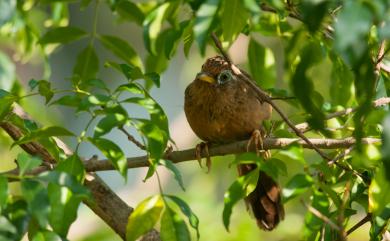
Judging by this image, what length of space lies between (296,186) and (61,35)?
67.4 inches

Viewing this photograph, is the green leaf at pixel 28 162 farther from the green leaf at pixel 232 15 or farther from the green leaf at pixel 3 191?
the green leaf at pixel 232 15

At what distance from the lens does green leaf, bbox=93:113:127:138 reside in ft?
7.78

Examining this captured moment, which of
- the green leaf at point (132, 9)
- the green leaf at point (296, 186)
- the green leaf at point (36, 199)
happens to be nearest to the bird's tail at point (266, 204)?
the green leaf at point (132, 9)

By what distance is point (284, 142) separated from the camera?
10.3 ft

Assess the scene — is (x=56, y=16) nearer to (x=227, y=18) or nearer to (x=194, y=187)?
(x=227, y=18)

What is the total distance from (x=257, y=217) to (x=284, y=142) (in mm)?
1253

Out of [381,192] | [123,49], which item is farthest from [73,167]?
[123,49]

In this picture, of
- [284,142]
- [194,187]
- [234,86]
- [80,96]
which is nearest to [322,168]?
[284,142]

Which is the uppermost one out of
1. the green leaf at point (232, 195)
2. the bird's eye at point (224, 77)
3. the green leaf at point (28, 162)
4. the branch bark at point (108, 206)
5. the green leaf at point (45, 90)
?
the green leaf at point (45, 90)

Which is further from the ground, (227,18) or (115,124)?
(227,18)

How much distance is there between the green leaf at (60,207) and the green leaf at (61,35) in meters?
1.29

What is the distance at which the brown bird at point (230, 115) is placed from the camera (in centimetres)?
425

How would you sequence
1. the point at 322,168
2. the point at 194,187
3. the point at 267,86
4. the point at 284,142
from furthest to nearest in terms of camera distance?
1. the point at 194,187
2. the point at 267,86
3. the point at 284,142
4. the point at 322,168

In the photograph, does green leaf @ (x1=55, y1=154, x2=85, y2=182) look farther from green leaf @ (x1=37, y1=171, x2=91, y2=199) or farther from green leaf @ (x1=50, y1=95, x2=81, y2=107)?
green leaf @ (x1=37, y1=171, x2=91, y2=199)
